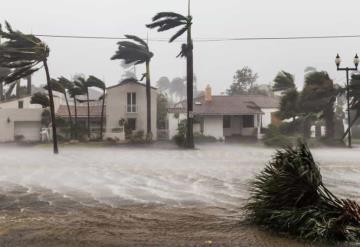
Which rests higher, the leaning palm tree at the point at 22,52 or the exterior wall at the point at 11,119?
the leaning palm tree at the point at 22,52

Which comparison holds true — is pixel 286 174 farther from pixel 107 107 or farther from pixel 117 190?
pixel 107 107

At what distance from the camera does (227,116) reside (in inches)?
1913

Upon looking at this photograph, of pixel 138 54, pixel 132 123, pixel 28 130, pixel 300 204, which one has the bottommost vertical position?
pixel 300 204

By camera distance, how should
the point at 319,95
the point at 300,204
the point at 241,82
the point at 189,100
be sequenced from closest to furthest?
the point at 300,204, the point at 189,100, the point at 319,95, the point at 241,82

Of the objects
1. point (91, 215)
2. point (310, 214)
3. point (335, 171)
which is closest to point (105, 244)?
point (91, 215)

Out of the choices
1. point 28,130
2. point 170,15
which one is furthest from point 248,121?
point 28,130

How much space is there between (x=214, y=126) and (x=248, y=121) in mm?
3992

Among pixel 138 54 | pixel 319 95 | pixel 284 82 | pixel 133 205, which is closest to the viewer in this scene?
pixel 133 205

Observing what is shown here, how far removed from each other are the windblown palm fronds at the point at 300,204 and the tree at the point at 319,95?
92.1 ft

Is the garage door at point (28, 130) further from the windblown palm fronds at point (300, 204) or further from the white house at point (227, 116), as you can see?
the windblown palm fronds at point (300, 204)

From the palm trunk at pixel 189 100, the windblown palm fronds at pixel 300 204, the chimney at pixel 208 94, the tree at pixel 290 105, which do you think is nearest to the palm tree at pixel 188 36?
the palm trunk at pixel 189 100

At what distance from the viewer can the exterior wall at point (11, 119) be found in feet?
154

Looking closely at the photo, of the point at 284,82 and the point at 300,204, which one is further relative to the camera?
the point at 284,82

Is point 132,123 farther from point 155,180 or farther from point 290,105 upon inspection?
point 155,180
